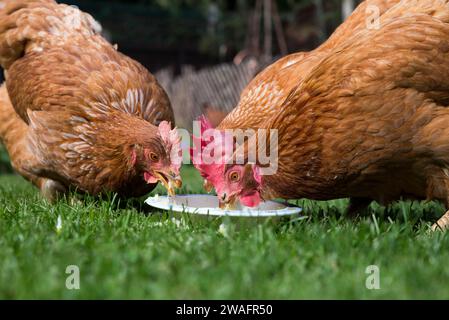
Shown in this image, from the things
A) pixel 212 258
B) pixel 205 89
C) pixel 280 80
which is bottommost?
pixel 212 258

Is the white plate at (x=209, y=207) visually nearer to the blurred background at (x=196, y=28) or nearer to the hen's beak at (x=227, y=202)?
the hen's beak at (x=227, y=202)

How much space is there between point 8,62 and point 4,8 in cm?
49

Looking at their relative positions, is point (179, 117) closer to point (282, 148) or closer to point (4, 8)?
point (4, 8)

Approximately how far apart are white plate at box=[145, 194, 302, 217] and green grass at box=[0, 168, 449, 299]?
0.06m

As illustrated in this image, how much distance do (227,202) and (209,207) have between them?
27 cm

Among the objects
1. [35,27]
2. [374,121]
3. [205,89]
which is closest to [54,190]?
[35,27]

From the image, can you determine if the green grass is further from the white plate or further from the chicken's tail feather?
the chicken's tail feather

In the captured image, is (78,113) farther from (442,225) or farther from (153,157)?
(442,225)

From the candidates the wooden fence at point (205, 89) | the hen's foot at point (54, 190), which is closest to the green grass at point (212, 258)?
the hen's foot at point (54, 190)

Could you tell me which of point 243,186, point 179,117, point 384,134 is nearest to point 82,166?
point 243,186

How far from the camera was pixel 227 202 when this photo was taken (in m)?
3.10

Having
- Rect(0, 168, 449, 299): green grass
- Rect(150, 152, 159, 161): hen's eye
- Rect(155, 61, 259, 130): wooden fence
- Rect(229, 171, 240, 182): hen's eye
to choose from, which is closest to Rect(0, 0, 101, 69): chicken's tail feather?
Rect(150, 152, 159, 161): hen's eye

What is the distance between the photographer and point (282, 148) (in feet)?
10.2

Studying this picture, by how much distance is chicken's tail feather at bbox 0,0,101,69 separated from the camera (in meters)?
4.23
